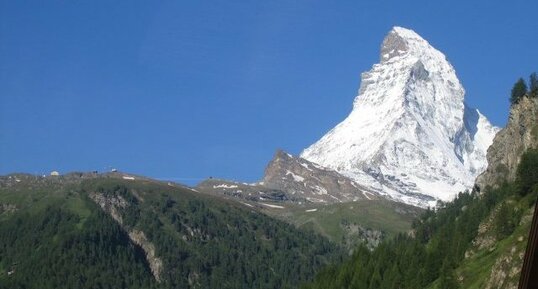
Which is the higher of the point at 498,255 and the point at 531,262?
the point at 498,255

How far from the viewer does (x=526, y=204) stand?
144375mm

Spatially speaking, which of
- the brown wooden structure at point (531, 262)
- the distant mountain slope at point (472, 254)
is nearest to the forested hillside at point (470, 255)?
the distant mountain slope at point (472, 254)

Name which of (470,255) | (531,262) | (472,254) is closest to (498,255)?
(472,254)

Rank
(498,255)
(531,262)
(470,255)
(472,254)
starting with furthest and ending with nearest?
(470,255), (472,254), (498,255), (531,262)

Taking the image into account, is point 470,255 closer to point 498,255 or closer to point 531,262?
point 498,255

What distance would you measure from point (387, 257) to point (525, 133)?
141ft

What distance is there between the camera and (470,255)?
15038 cm

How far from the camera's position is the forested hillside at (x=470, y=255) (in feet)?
383

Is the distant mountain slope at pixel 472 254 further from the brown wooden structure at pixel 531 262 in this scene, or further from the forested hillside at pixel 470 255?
the brown wooden structure at pixel 531 262

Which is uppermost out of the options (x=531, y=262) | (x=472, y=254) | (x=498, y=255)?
(x=472, y=254)

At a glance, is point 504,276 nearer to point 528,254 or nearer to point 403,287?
point 403,287

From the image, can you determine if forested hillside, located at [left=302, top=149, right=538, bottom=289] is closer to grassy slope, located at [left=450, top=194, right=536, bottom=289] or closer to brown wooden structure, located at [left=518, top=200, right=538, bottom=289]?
grassy slope, located at [left=450, top=194, right=536, bottom=289]

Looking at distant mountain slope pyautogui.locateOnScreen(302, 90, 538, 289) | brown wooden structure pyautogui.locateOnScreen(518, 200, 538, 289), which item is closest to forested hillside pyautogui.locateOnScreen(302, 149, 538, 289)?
distant mountain slope pyautogui.locateOnScreen(302, 90, 538, 289)

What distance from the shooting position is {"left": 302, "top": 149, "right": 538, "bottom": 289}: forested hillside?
116794mm
